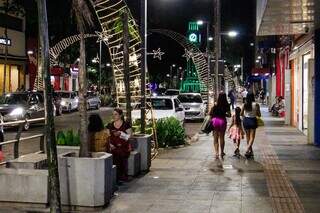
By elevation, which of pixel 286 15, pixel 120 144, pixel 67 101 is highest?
pixel 286 15

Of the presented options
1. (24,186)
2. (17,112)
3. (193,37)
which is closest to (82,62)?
(24,186)

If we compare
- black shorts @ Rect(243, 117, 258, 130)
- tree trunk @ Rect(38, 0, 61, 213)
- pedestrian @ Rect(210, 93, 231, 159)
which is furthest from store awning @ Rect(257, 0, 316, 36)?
tree trunk @ Rect(38, 0, 61, 213)

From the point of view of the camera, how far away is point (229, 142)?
63.3ft

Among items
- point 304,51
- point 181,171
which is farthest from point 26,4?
point 181,171

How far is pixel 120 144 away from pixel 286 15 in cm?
561

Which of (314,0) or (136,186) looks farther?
(314,0)

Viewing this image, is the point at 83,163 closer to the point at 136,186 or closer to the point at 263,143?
the point at 136,186

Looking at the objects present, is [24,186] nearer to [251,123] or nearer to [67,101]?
[251,123]

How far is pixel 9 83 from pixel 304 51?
29.0m

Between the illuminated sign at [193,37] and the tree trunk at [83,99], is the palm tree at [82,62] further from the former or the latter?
the illuminated sign at [193,37]

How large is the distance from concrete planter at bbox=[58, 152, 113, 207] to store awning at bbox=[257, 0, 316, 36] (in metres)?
5.23

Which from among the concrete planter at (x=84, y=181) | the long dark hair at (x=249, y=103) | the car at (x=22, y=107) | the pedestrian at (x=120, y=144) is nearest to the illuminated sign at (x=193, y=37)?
the car at (x=22, y=107)

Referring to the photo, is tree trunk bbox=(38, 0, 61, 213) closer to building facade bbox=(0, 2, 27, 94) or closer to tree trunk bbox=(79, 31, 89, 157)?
tree trunk bbox=(79, 31, 89, 157)

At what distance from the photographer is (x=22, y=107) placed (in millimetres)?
25484
